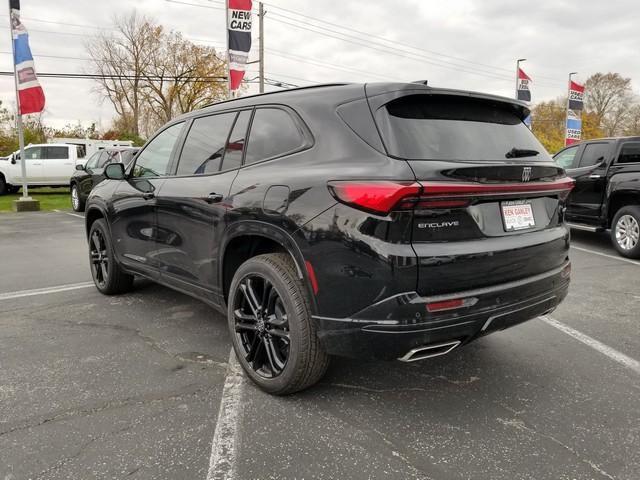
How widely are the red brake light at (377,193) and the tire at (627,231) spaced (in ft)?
20.9

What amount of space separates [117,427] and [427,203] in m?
1.94

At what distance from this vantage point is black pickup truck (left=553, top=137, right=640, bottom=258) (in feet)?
23.8

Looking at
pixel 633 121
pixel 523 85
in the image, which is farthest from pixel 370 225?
pixel 633 121

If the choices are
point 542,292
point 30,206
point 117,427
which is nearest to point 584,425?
point 542,292

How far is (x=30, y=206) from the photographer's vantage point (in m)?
13.7

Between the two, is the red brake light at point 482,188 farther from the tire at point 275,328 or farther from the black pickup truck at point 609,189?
the black pickup truck at point 609,189

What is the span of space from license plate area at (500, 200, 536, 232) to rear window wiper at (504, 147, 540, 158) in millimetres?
302

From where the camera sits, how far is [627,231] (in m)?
7.32

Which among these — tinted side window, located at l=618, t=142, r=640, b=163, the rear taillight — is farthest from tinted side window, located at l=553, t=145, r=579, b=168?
the rear taillight

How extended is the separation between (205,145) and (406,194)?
1916 mm

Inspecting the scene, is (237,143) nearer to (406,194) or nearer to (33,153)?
(406,194)

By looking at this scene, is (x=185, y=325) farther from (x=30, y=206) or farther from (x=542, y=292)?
(x=30, y=206)

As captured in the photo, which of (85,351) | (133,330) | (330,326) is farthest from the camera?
(133,330)

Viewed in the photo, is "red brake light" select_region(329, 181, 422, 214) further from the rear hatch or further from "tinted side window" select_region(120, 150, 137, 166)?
"tinted side window" select_region(120, 150, 137, 166)
